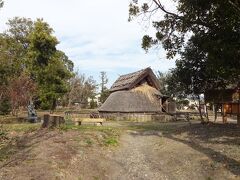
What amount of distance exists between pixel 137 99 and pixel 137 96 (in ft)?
1.39

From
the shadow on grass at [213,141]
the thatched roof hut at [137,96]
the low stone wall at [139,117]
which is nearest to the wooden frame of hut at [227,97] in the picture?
the shadow on grass at [213,141]

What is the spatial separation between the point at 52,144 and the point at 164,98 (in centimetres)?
3083

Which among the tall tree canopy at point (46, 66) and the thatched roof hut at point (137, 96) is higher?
the tall tree canopy at point (46, 66)

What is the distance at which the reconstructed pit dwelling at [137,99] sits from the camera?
39844 mm

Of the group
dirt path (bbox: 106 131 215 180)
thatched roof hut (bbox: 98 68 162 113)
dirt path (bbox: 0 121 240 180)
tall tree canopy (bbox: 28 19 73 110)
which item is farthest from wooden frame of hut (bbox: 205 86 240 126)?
tall tree canopy (bbox: 28 19 73 110)

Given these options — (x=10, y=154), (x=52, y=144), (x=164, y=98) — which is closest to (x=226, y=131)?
(x=52, y=144)

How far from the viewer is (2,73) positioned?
32906 mm

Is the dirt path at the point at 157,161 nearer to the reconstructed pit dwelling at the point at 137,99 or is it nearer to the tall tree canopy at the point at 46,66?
the reconstructed pit dwelling at the point at 137,99

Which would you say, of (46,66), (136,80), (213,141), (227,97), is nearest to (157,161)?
(213,141)

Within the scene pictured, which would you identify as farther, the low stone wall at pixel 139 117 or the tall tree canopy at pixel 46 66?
the tall tree canopy at pixel 46 66

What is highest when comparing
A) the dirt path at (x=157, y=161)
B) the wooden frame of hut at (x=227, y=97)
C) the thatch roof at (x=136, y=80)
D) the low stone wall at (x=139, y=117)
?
the thatch roof at (x=136, y=80)

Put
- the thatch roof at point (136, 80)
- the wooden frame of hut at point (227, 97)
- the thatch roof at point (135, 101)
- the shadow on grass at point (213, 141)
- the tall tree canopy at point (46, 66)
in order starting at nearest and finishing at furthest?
the shadow on grass at point (213, 141) < the wooden frame of hut at point (227, 97) < the thatch roof at point (135, 101) < the thatch roof at point (136, 80) < the tall tree canopy at point (46, 66)

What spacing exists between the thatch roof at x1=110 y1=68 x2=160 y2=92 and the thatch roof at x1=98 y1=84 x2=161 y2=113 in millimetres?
649

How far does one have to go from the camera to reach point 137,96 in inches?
Result: 1634
